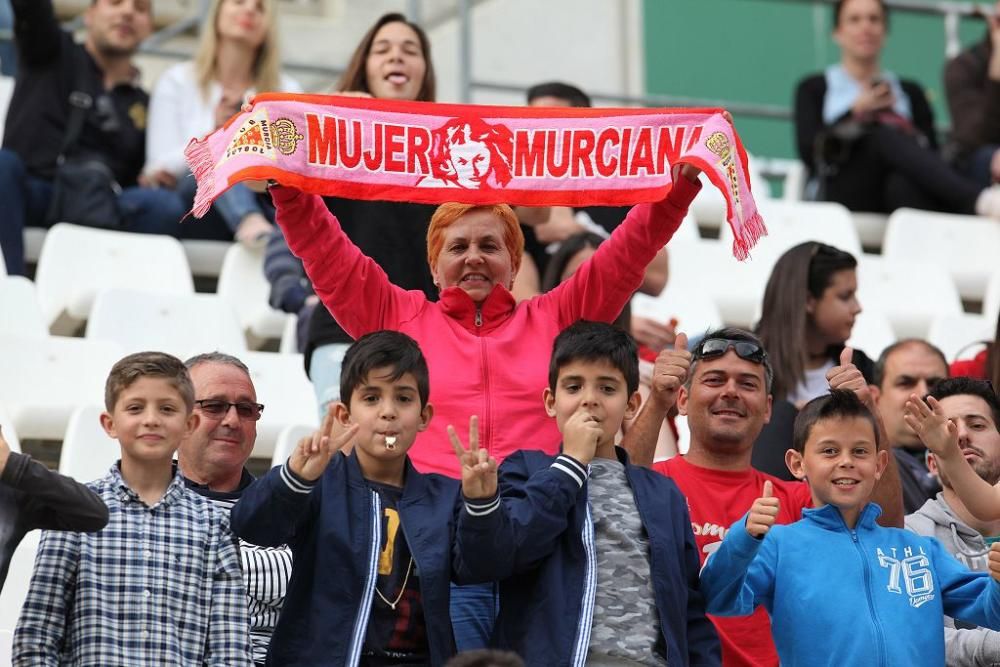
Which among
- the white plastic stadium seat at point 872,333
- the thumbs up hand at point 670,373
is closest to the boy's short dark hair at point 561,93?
the white plastic stadium seat at point 872,333

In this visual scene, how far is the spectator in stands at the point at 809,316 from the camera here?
5656mm

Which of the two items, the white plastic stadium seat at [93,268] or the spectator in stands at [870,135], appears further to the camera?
the spectator in stands at [870,135]

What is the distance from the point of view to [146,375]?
13.4 ft

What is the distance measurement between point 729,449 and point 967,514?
22.9 inches

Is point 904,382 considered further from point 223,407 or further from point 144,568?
point 144,568

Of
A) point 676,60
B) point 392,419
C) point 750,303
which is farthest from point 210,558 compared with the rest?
point 676,60

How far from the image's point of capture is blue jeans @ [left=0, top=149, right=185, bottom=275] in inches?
271

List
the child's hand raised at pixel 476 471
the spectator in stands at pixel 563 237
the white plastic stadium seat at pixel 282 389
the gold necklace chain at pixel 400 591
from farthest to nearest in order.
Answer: the white plastic stadium seat at pixel 282 389 → the spectator in stands at pixel 563 237 → the gold necklace chain at pixel 400 591 → the child's hand raised at pixel 476 471

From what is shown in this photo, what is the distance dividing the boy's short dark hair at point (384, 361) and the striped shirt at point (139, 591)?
384 mm

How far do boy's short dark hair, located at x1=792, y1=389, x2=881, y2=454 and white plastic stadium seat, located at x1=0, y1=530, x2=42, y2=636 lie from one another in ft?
5.68

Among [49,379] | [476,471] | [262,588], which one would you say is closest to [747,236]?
[476,471]

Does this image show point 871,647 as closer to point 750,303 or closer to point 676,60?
point 750,303

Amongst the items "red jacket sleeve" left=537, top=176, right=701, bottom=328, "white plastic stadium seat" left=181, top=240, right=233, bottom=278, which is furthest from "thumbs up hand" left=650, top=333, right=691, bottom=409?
"white plastic stadium seat" left=181, top=240, right=233, bottom=278

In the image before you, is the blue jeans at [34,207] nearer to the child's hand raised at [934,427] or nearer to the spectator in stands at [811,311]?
the spectator in stands at [811,311]
